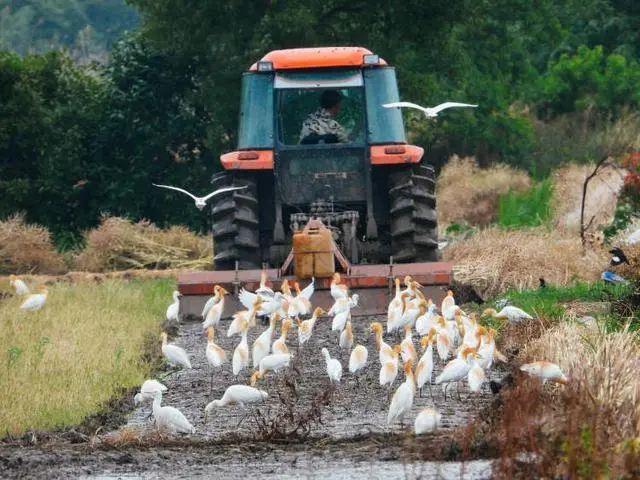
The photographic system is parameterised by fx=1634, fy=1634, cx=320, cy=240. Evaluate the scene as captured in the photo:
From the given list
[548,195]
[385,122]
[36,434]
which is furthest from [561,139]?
[36,434]

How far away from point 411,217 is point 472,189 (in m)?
16.5

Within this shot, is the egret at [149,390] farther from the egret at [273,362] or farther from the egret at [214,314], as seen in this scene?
the egret at [214,314]

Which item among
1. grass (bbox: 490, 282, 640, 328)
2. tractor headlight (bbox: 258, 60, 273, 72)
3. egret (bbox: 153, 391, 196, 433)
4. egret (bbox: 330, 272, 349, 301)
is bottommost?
grass (bbox: 490, 282, 640, 328)

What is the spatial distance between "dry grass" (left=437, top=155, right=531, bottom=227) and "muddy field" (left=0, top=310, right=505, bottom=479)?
18.1 metres

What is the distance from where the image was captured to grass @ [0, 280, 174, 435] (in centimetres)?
1256

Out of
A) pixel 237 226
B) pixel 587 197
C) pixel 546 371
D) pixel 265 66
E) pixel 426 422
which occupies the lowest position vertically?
pixel 587 197

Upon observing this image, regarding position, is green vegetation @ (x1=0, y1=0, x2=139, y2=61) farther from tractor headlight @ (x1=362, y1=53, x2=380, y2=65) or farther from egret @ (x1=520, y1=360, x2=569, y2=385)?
egret @ (x1=520, y1=360, x2=569, y2=385)

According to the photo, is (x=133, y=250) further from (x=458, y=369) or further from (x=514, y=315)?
(x=458, y=369)

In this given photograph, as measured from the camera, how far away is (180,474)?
9.86 m

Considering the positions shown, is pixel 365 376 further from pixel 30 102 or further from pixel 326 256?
pixel 30 102

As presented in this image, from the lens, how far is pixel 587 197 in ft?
98.2

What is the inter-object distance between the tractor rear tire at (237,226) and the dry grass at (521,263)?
3.32 m

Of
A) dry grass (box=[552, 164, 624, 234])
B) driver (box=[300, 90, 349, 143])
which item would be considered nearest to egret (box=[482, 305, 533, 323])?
driver (box=[300, 90, 349, 143])

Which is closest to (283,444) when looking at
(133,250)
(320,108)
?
(320,108)
